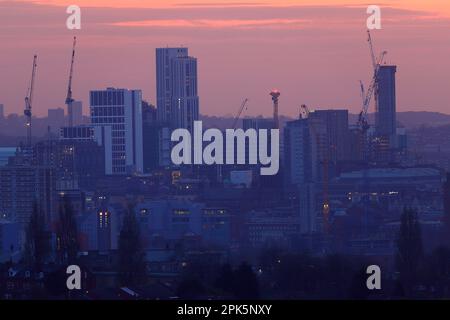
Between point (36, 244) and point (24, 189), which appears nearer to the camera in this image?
point (36, 244)

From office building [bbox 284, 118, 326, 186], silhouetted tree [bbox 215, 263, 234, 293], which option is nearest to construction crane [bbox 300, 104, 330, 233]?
office building [bbox 284, 118, 326, 186]

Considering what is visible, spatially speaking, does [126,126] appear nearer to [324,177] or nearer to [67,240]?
[324,177]

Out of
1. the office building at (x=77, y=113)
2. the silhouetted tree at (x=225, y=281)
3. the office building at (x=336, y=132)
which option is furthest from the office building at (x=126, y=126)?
the silhouetted tree at (x=225, y=281)

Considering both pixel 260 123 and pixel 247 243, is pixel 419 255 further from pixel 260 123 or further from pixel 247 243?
pixel 260 123

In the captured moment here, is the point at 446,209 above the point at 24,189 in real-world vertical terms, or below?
below
